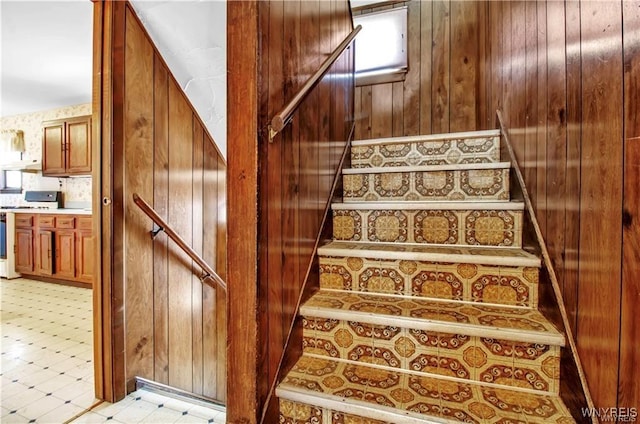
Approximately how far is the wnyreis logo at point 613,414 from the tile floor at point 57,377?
1.35 meters

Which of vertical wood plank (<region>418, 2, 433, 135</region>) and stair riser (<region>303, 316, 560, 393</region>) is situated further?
vertical wood plank (<region>418, 2, 433, 135</region>)

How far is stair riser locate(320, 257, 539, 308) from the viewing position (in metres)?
1.16

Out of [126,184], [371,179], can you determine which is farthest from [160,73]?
[371,179]

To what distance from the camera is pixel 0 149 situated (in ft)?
16.7

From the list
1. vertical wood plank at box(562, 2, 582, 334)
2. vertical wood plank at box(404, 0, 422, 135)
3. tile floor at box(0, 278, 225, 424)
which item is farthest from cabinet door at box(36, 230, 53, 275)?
vertical wood plank at box(562, 2, 582, 334)

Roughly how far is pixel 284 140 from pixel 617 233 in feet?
3.17

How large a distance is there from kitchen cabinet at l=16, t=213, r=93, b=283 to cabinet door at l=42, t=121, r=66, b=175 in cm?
A: 73

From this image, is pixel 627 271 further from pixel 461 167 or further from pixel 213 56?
pixel 213 56

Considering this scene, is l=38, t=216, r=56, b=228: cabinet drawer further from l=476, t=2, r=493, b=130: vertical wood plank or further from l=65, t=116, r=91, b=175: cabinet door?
l=476, t=2, r=493, b=130: vertical wood plank

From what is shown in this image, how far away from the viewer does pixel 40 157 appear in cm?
493

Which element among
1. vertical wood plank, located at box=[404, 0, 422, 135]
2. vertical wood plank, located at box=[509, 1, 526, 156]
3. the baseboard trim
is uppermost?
vertical wood plank, located at box=[404, 0, 422, 135]

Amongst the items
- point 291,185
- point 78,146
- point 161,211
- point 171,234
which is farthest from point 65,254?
point 291,185

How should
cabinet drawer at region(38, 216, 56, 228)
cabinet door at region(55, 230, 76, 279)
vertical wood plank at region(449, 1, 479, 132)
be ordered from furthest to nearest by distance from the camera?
cabinet drawer at region(38, 216, 56, 228) < cabinet door at region(55, 230, 76, 279) < vertical wood plank at region(449, 1, 479, 132)

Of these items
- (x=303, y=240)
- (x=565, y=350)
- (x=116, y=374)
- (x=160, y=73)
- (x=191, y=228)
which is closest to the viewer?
(x=565, y=350)
